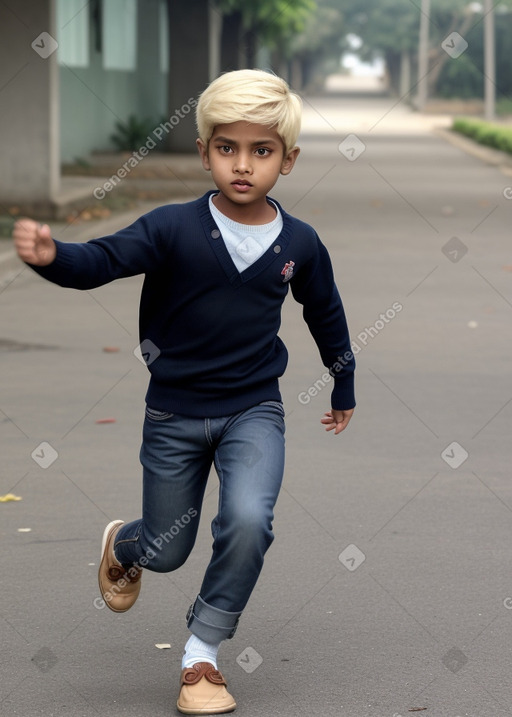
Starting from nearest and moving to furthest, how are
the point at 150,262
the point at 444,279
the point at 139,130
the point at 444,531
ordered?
the point at 150,262 → the point at 444,531 → the point at 444,279 → the point at 139,130

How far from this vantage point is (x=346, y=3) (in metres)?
128

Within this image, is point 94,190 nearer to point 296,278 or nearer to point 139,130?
point 139,130

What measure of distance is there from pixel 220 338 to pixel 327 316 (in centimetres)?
43

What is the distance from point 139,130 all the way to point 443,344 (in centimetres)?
2419

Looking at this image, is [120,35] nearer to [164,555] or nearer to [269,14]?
[269,14]

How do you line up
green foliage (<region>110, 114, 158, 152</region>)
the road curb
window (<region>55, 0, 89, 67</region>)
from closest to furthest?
1. window (<region>55, 0, 89, 67</region>)
2. the road curb
3. green foliage (<region>110, 114, 158, 152</region>)

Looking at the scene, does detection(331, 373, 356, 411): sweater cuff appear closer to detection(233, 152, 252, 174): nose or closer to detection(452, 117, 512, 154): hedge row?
detection(233, 152, 252, 174): nose

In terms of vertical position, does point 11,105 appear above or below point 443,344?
below

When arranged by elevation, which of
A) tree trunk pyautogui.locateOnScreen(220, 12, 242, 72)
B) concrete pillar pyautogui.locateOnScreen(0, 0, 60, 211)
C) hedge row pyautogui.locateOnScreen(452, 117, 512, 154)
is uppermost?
concrete pillar pyautogui.locateOnScreen(0, 0, 60, 211)

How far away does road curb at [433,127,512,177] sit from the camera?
31794mm

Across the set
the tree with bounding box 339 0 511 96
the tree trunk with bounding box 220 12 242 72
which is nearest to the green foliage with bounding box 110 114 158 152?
the tree trunk with bounding box 220 12 242 72

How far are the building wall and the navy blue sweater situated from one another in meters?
24.2

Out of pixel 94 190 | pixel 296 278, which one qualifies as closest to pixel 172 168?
pixel 94 190

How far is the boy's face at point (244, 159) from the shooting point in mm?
3707
